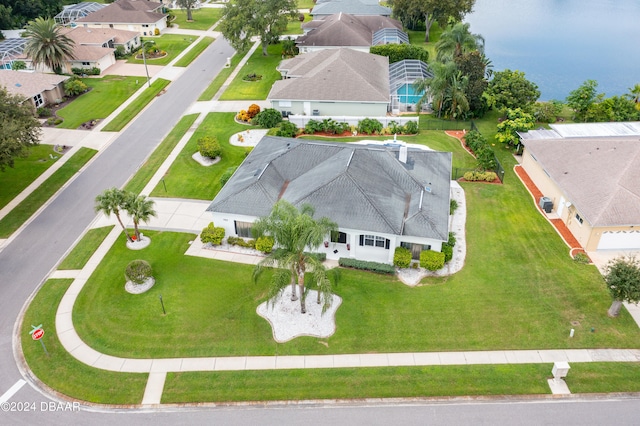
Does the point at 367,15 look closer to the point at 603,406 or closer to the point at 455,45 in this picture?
the point at 455,45

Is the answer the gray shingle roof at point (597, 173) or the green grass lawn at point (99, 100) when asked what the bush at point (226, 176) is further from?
the gray shingle roof at point (597, 173)

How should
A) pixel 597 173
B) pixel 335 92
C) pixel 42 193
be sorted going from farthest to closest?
pixel 335 92
pixel 42 193
pixel 597 173

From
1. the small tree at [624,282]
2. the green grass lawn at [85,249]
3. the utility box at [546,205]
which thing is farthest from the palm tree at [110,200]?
the utility box at [546,205]

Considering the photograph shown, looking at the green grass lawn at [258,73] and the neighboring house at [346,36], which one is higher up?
the neighboring house at [346,36]

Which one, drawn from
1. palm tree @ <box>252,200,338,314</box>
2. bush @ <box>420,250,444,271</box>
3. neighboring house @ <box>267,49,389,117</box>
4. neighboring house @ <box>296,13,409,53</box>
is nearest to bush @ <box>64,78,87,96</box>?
neighboring house @ <box>267,49,389,117</box>

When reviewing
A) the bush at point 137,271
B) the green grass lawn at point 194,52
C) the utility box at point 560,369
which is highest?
the green grass lawn at point 194,52

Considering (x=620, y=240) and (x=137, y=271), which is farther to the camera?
(x=620, y=240)

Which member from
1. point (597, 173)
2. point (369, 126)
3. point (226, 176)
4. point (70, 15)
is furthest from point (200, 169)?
point (70, 15)

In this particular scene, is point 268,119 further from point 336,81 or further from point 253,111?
point 336,81
